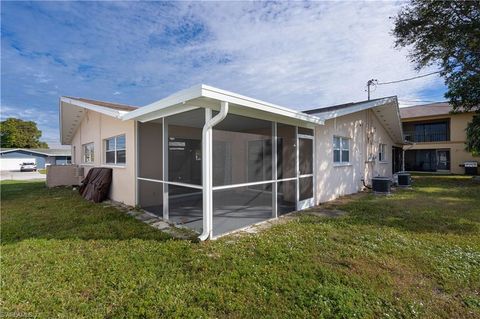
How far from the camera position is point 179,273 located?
3084 millimetres

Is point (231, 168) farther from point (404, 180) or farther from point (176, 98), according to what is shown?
point (404, 180)

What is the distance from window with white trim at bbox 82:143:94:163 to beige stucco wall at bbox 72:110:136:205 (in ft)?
0.77

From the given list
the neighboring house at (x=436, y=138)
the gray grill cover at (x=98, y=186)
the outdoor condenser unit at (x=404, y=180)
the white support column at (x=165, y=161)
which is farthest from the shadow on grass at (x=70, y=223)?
the neighboring house at (x=436, y=138)

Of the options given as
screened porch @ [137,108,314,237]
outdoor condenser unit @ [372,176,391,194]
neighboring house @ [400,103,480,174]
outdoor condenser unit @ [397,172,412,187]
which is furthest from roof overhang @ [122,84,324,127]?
neighboring house @ [400,103,480,174]

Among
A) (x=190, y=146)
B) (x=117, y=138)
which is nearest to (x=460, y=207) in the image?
(x=190, y=146)

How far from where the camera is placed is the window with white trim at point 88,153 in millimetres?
10677

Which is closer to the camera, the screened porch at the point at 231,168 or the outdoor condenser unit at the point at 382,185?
the screened porch at the point at 231,168

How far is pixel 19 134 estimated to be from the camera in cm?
4506

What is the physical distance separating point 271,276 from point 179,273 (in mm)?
1219

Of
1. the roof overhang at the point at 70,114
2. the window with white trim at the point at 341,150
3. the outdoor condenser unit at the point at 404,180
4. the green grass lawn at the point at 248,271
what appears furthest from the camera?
the outdoor condenser unit at the point at 404,180

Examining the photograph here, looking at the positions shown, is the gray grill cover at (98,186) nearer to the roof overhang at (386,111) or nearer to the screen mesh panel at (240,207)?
the screen mesh panel at (240,207)

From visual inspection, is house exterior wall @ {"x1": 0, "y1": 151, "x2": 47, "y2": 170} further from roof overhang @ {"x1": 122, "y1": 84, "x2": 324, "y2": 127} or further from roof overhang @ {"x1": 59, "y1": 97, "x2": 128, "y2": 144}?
roof overhang @ {"x1": 122, "y1": 84, "x2": 324, "y2": 127}

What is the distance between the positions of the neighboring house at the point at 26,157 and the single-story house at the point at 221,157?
3506 cm

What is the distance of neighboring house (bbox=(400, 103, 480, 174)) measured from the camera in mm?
20219
